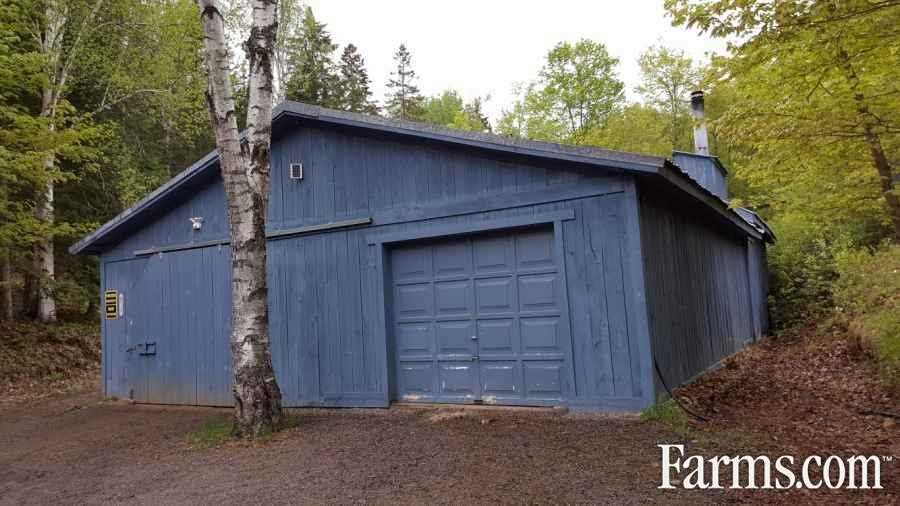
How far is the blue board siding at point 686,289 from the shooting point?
6.72 metres

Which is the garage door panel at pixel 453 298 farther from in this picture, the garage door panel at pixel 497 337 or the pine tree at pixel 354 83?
the pine tree at pixel 354 83

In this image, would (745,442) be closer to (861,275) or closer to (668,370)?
(668,370)

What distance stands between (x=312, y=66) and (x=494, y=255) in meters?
21.2

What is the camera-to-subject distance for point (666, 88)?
2848cm

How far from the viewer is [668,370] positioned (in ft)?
22.5

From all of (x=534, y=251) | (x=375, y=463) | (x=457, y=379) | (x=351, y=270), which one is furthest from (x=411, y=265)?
(x=375, y=463)

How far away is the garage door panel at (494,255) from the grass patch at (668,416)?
7.20 ft

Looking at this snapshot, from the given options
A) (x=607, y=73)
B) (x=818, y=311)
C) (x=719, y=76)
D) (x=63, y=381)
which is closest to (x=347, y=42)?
(x=607, y=73)

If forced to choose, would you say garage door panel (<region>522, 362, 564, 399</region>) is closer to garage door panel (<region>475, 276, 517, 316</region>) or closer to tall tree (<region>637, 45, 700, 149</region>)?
garage door panel (<region>475, 276, 517, 316</region>)

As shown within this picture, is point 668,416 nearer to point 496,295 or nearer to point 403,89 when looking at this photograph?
point 496,295

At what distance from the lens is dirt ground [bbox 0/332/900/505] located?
4277 millimetres

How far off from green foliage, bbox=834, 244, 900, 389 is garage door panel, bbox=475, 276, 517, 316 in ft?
Answer: 14.8

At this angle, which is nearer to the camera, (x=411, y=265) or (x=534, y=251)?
(x=534, y=251)

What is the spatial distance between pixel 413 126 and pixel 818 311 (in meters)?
12.8
